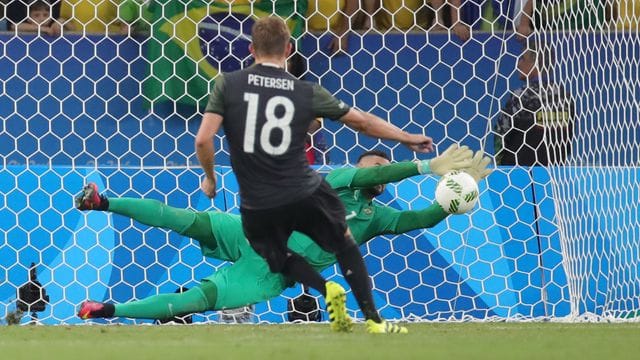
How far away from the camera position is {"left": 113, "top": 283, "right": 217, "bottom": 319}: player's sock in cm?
865

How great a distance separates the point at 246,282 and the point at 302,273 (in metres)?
1.22

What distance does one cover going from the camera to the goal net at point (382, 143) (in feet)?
33.0

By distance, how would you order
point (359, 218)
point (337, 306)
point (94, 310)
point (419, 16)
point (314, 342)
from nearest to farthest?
point (314, 342), point (337, 306), point (94, 310), point (359, 218), point (419, 16)

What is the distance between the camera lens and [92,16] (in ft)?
37.8

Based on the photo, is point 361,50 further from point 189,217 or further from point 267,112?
point 267,112

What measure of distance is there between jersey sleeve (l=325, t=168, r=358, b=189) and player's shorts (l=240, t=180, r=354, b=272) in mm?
1255

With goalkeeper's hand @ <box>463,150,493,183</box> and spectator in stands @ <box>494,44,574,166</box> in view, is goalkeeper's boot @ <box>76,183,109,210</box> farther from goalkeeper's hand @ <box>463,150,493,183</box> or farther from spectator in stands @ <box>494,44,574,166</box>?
spectator in stands @ <box>494,44,574,166</box>

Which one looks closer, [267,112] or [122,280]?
[267,112]

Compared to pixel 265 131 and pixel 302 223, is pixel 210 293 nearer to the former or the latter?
pixel 302 223

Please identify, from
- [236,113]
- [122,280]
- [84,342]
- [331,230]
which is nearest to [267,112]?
[236,113]

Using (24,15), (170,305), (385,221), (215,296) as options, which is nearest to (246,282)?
(215,296)

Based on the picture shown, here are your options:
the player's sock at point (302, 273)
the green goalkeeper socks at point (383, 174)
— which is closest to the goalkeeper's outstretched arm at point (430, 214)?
the green goalkeeper socks at point (383, 174)

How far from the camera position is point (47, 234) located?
1002cm

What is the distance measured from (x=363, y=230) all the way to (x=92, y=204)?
1.67 meters
